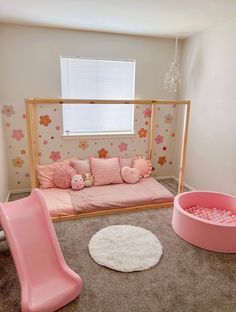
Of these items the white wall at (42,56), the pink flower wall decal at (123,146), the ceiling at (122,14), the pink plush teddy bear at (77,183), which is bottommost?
the pink plush teddy bear at (77,183)

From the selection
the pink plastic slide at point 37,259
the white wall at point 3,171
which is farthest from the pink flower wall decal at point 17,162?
the pink plastic slide at point 37,259

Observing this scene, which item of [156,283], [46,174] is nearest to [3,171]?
[46,174]

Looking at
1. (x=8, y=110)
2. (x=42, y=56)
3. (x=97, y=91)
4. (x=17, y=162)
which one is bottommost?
(x=17, y=162)

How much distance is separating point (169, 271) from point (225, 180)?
1.51 m

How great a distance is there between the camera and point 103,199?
273cm

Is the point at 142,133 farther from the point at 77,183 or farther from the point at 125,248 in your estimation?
the point at 125,248

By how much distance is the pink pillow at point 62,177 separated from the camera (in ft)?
9.91

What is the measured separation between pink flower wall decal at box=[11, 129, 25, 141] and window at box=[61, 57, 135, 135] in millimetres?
597

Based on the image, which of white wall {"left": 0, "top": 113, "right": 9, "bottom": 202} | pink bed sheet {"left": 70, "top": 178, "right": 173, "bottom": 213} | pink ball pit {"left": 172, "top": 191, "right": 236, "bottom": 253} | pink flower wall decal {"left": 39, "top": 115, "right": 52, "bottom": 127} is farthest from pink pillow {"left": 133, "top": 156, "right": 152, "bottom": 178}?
white wall {"left": 0, "top": 113, "right": 9, "bottom": 202}

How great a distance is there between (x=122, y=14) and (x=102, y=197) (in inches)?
82.4

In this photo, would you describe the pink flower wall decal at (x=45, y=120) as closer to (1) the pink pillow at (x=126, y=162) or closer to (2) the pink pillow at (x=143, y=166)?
(1) the pink pillow at (x=126, y=162)

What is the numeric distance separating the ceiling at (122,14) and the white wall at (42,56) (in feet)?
0.48

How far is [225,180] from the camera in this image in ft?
9.20

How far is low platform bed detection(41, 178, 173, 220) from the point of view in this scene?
256 centimetres
